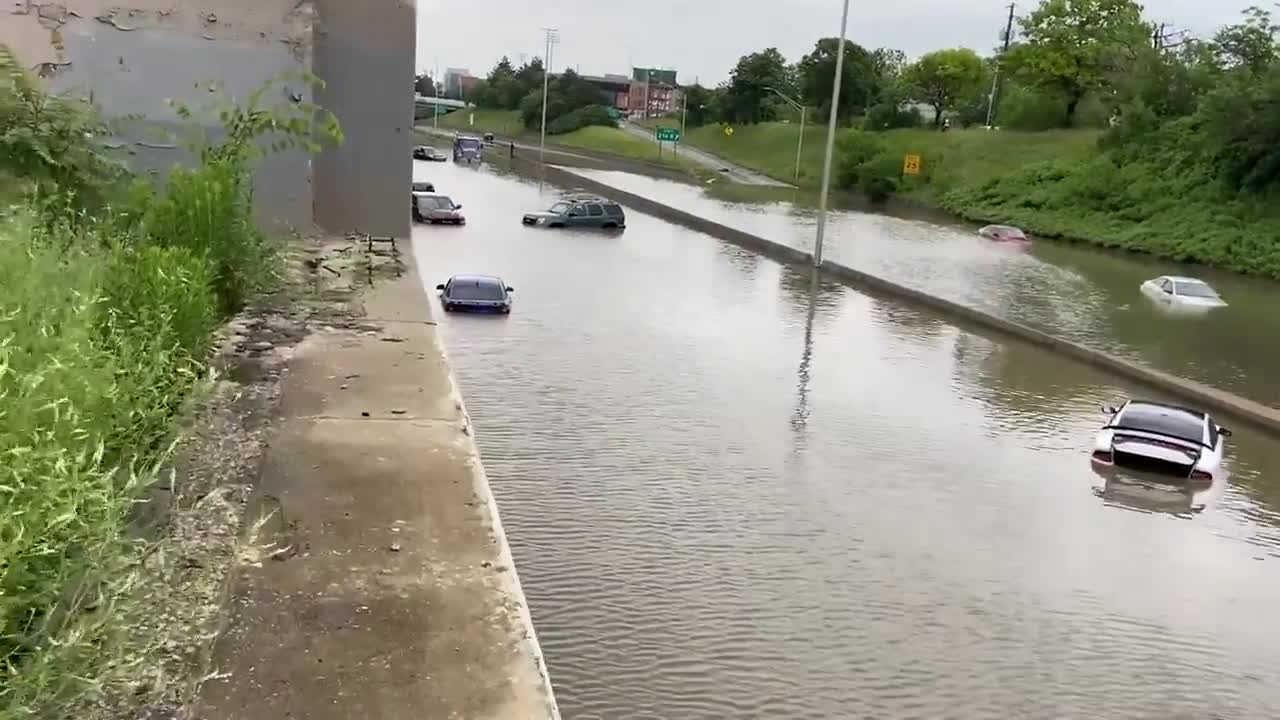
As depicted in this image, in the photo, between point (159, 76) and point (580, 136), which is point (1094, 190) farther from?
point (580, 136)

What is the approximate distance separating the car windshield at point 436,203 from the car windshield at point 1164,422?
2683cm

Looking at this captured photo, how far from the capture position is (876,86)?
9800 cm

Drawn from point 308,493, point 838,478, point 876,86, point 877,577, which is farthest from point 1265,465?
point 876,86

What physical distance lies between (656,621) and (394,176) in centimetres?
1209

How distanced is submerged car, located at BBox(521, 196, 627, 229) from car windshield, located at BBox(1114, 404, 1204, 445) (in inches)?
1022

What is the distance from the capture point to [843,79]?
317 ft

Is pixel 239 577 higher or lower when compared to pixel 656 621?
higher

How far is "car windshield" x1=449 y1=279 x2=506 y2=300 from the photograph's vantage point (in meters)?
21.0

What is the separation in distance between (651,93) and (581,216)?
146 metres

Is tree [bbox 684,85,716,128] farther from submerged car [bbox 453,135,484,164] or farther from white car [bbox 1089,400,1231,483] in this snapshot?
white car [bbox 1089,400,1231,483]

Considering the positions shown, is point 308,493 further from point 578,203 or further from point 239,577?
point 578,203

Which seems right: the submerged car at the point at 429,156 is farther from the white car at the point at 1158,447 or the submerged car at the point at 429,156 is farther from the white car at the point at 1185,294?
the white car at the point at 1158,447

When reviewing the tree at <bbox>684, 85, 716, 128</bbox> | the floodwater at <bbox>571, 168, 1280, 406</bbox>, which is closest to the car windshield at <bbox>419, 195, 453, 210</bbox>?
the floodwater at <bbox>571, 168, 1280, 406</bbox>

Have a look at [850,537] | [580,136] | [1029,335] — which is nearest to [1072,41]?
[580,136]
